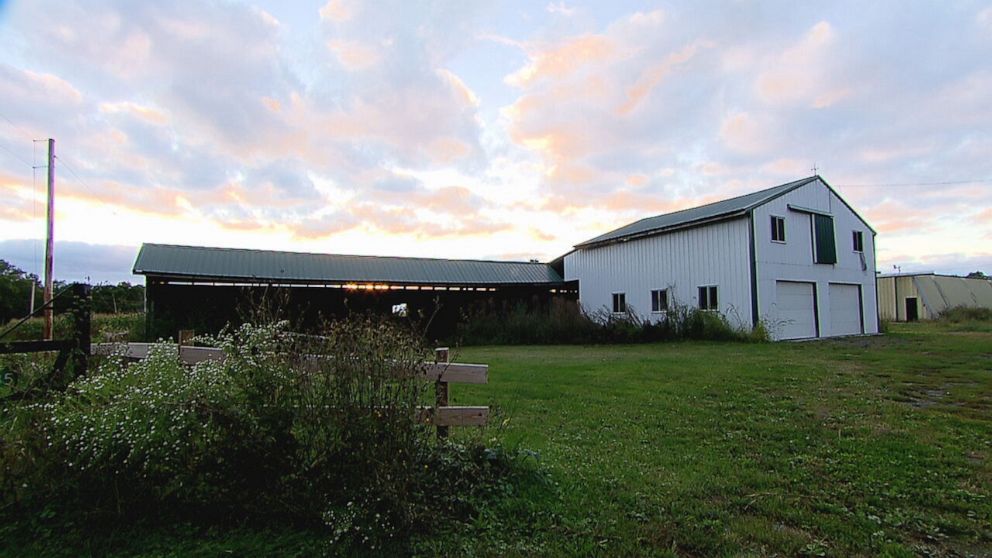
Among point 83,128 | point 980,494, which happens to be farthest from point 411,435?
point 83,128

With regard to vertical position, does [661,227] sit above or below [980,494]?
above

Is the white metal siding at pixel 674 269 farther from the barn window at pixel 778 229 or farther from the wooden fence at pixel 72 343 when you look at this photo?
the wooden fence at pixel 72 343

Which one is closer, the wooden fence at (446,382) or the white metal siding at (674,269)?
the wooden fence at (446,382)

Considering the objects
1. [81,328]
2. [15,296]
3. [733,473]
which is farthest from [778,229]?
[15,296]

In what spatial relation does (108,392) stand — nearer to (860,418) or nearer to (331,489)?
(331,489)

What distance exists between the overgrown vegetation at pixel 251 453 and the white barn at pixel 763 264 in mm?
16254

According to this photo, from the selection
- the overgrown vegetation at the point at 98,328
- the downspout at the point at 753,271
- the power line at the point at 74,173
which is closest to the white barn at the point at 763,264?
the downspout at the point at 753,271

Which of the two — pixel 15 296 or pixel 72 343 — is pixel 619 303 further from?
pixel 15 296

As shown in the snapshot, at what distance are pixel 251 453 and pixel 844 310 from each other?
74.2ft

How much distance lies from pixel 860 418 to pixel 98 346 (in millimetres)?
7753

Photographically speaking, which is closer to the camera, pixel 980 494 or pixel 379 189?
pixel 980 494

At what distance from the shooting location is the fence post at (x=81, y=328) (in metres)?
3.88

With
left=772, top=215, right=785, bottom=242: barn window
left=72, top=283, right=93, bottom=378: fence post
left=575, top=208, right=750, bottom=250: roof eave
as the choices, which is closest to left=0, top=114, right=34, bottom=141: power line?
left=72, top=283, right=93, bottom=378: fence post

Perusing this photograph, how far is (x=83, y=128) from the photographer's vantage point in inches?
470
